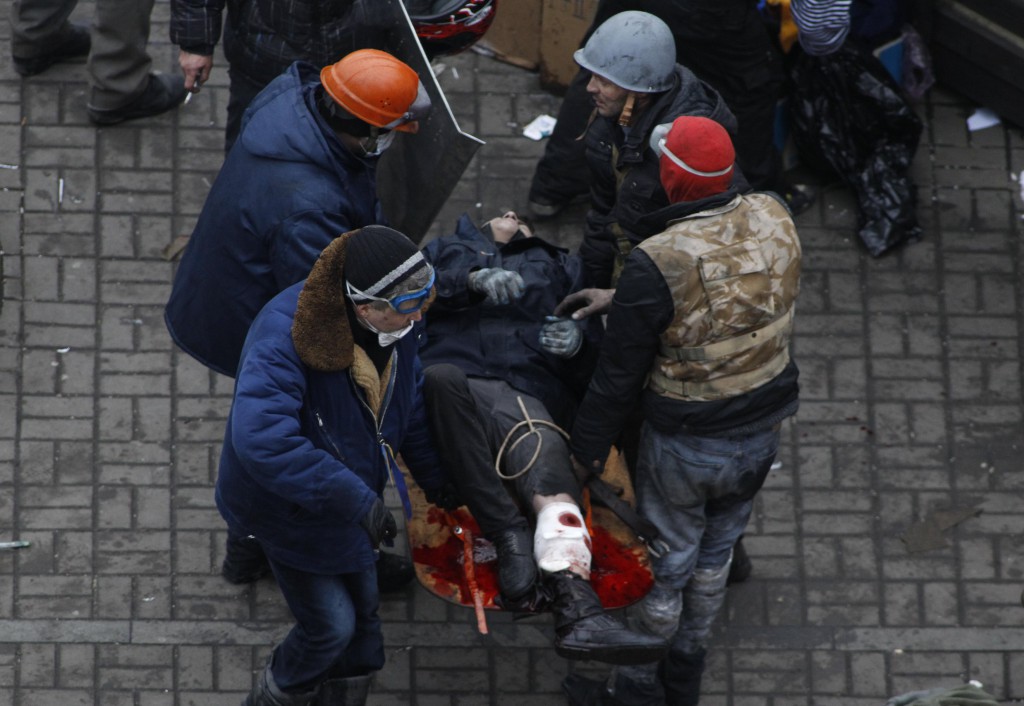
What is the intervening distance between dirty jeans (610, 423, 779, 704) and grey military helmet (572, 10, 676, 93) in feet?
3.88

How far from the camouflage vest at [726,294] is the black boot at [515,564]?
0.70 m

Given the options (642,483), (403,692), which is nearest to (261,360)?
(642,483)

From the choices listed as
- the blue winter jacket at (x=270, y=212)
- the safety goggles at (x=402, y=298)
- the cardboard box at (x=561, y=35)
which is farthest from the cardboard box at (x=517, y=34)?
the safety goggles at (x=402, y=298)

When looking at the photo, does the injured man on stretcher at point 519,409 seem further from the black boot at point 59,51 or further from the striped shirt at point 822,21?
the black boot at point 59,51

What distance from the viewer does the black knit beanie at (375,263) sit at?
4.17 meters

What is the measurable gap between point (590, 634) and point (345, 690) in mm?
914

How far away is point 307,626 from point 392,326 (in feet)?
3.68

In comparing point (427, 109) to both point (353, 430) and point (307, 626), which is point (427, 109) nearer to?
point (353, 430)

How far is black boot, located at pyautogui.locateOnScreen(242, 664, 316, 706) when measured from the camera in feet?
16.6

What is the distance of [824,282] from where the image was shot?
6824 millimetres

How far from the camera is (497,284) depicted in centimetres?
523

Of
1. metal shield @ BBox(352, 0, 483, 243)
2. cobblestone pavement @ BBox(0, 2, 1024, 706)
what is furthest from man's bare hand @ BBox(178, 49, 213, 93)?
cobblestone pavement @ BBox(0, 2, 1024, 706)

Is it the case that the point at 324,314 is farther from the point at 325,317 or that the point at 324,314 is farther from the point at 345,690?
the point at 345,690

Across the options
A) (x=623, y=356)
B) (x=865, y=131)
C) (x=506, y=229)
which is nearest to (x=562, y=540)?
(x=623, y=356)
